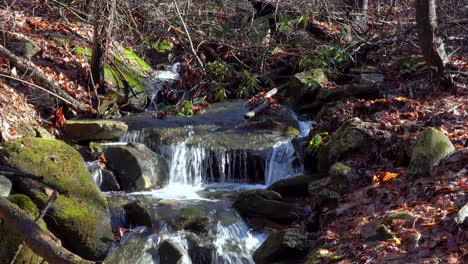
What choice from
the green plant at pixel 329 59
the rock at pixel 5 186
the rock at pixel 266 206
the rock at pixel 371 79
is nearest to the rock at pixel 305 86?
the green plant at pixel 329 59

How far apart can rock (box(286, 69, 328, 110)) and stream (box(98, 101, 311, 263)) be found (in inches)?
18.9

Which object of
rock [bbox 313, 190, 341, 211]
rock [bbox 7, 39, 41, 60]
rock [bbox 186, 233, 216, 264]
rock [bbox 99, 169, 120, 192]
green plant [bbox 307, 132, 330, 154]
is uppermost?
rock [bbox 7, 39, 41, 60]

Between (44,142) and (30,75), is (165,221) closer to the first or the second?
(44,142)

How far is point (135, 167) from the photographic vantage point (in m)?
8.80

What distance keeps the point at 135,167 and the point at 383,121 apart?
4087 millimetres

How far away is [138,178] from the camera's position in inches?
344

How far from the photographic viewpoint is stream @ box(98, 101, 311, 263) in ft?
22.1

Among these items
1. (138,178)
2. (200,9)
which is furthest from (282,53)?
(138,178)

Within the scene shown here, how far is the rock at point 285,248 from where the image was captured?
19.9ft

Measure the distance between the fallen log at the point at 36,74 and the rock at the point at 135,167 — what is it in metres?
1.70

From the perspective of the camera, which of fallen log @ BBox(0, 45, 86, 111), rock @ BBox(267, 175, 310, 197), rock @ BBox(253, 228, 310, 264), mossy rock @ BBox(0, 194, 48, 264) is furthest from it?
fallen log @ BBox(0, 45, 86, 111)

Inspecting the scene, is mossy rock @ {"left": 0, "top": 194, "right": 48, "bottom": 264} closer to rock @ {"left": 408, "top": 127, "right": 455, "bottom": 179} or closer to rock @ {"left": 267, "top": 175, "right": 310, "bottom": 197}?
rock @ {"left": 267, "top": 175, "right": 310, "bottom": 197}

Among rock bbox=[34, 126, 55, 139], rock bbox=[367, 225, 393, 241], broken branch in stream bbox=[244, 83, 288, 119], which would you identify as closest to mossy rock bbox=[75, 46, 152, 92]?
broken branch in stream bbox=[244, 83, 288, 119]

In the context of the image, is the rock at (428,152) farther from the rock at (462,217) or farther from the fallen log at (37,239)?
the fallen log at (37,239)
